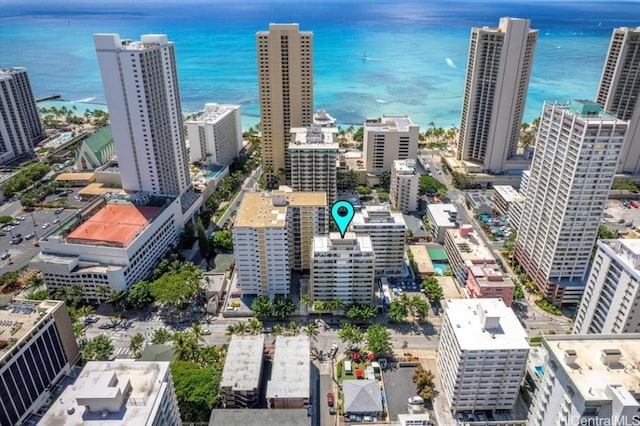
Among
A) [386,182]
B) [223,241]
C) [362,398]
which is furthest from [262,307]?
[386,182]

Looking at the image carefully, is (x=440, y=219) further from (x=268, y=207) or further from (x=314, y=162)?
(x=268, y=207)

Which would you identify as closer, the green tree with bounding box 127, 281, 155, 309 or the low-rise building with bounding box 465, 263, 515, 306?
the low-rise building with bounding box 465, 263, 515, 306

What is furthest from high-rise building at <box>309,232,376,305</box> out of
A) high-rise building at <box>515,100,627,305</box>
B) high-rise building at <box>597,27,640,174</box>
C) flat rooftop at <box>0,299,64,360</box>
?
high-rise building at <box>597,27,640,174</box>

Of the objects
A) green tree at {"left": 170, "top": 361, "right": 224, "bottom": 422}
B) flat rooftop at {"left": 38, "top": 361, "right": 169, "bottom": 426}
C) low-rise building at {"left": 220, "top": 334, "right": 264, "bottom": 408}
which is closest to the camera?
flat rooftop at {"left": 38, "top": 361, "right": 169, "bottom": 426}

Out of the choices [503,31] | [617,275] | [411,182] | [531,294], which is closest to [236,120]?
[411,182]

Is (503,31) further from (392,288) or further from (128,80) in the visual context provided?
(128,80)

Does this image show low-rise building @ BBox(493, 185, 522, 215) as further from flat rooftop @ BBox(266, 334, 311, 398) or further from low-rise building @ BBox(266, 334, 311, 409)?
low-rise building @ BBox(266, 334, 311, 409)
